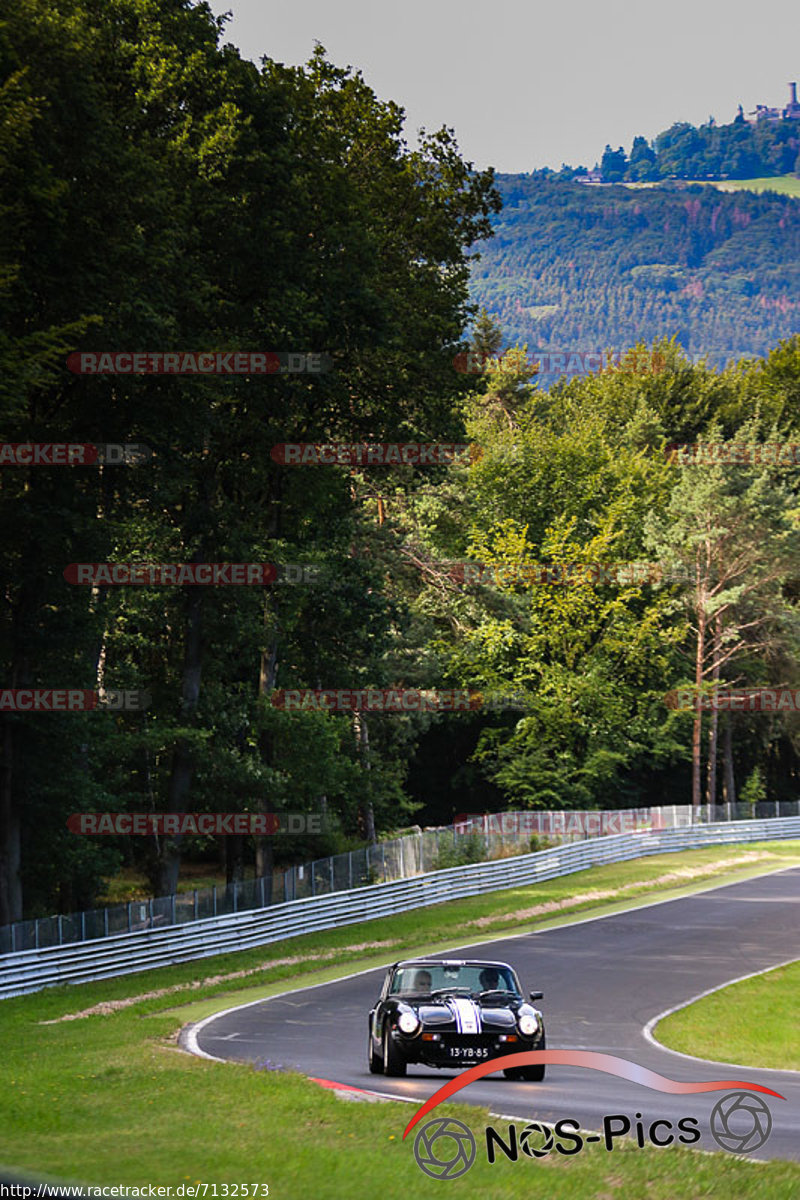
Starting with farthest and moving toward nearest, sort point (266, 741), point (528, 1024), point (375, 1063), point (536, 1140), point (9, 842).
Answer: point (266, 741), point (9, 842), point (375, 1063), point (528, 1024), point (536, 1140)

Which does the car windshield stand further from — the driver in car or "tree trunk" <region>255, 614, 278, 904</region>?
"tree trunk" <region>255, 614, 278, 904</region>

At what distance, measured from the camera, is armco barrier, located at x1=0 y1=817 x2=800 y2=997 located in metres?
28.5

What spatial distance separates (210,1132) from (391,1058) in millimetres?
4297

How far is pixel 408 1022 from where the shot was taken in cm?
1543

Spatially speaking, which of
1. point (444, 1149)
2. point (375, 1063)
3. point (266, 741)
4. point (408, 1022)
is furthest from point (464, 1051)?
point (266, 741)

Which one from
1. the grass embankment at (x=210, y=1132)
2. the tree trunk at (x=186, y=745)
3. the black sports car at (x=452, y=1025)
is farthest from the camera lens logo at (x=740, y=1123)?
the tree trunk at (x=186, y=745)

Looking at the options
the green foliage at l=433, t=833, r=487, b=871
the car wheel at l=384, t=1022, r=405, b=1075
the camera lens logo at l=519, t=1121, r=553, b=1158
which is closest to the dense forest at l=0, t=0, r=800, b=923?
the green foliage at l=433, t=833, r=487, b=871

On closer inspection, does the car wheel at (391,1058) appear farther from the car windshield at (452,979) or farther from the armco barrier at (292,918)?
the armco barrier at (292,918)

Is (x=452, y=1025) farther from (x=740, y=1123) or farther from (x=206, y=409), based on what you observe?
(x=206, y=409)

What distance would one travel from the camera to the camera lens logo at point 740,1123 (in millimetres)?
12023

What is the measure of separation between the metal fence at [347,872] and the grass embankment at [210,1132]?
11.0ft

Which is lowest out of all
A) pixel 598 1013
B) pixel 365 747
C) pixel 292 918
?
pixel 598 1013

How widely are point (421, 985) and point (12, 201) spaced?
16741mm

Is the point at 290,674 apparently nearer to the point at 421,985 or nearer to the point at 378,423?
the point at 378,423
